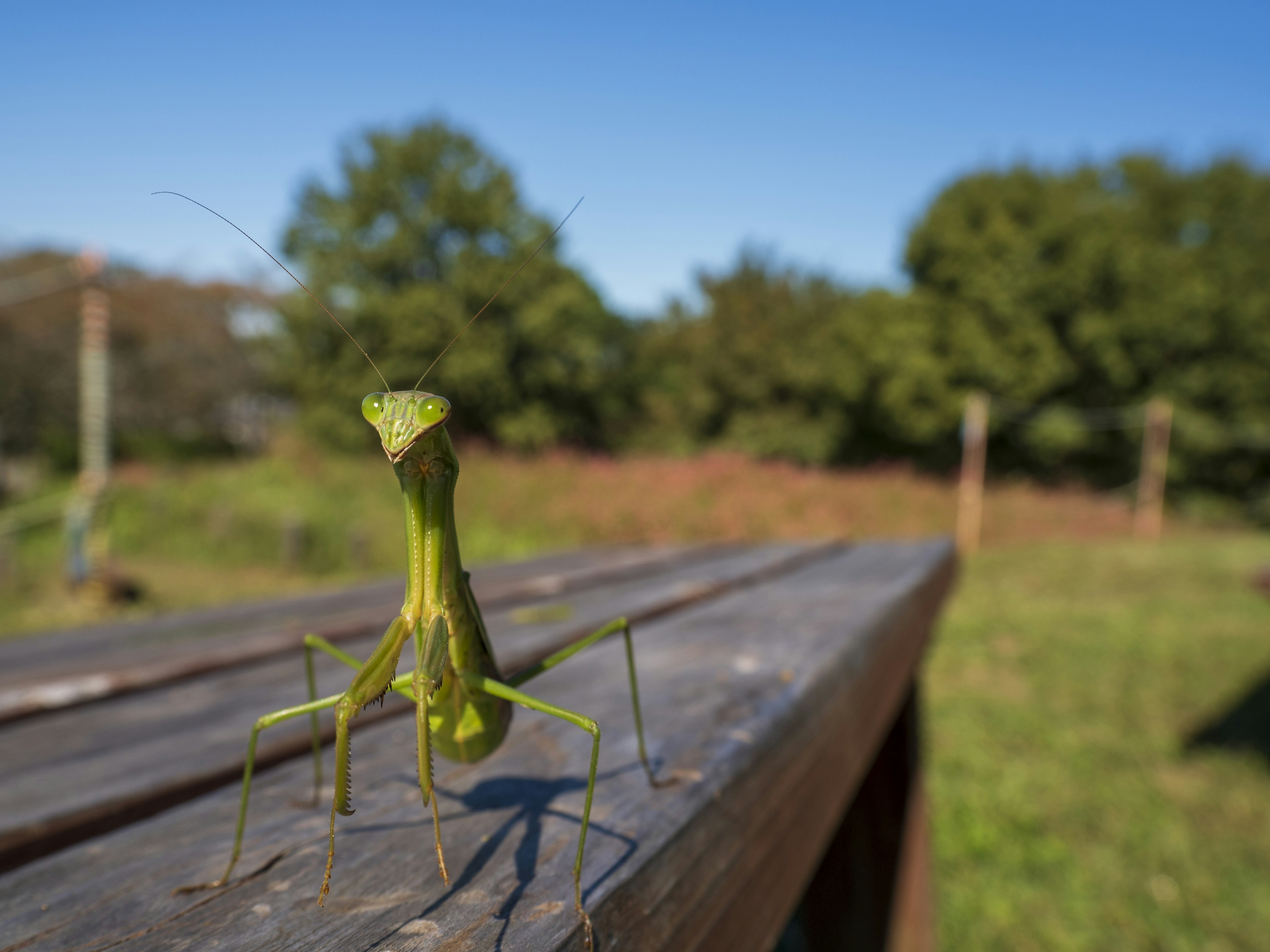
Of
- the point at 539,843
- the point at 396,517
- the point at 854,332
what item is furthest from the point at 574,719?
the point at 854,332

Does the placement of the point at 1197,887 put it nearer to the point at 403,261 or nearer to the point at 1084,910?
the point at 1084,910

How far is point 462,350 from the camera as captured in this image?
18.6 metres

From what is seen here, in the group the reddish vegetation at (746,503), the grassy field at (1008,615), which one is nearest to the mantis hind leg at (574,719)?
the grassy field at (1008,615)

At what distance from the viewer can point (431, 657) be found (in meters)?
0.72

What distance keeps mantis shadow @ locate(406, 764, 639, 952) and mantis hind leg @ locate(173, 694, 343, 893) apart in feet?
0.62

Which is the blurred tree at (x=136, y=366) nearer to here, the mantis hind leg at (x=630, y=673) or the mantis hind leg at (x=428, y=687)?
the mantis hind leg at (x=630, y=673)

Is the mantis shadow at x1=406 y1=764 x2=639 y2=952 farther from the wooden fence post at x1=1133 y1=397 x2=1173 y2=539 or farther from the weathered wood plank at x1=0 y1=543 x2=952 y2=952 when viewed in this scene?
the wooden fence post at x1=1133 y1=397 x2=1173 y2=539

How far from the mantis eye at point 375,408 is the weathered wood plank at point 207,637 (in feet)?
3.13

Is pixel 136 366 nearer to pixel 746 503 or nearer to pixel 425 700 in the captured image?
pixel 746 503

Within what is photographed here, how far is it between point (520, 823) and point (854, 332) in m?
21.8

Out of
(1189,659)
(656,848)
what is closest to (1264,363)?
(1189,659)

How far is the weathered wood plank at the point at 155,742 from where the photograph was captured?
859 mm

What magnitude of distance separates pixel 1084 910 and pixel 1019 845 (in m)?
0.49

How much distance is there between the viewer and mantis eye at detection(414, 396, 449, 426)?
71 cm
